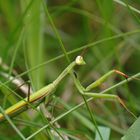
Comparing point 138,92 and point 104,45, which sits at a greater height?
point 104,45

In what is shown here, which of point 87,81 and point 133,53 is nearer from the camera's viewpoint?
point 87,81

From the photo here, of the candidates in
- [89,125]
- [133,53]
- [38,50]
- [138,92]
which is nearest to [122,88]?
[138,92]

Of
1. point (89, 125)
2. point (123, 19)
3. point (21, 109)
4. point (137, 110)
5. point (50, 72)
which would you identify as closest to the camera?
point (21, 109)

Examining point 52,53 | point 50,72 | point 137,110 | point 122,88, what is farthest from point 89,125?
point 52,53

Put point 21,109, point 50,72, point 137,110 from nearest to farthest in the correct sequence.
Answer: point 21,109 < point 137,110 < point 50,72

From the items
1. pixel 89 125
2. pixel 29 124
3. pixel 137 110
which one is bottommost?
pixel 137 110

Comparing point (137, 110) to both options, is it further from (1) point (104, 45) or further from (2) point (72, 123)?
(1) point (104, 45)
